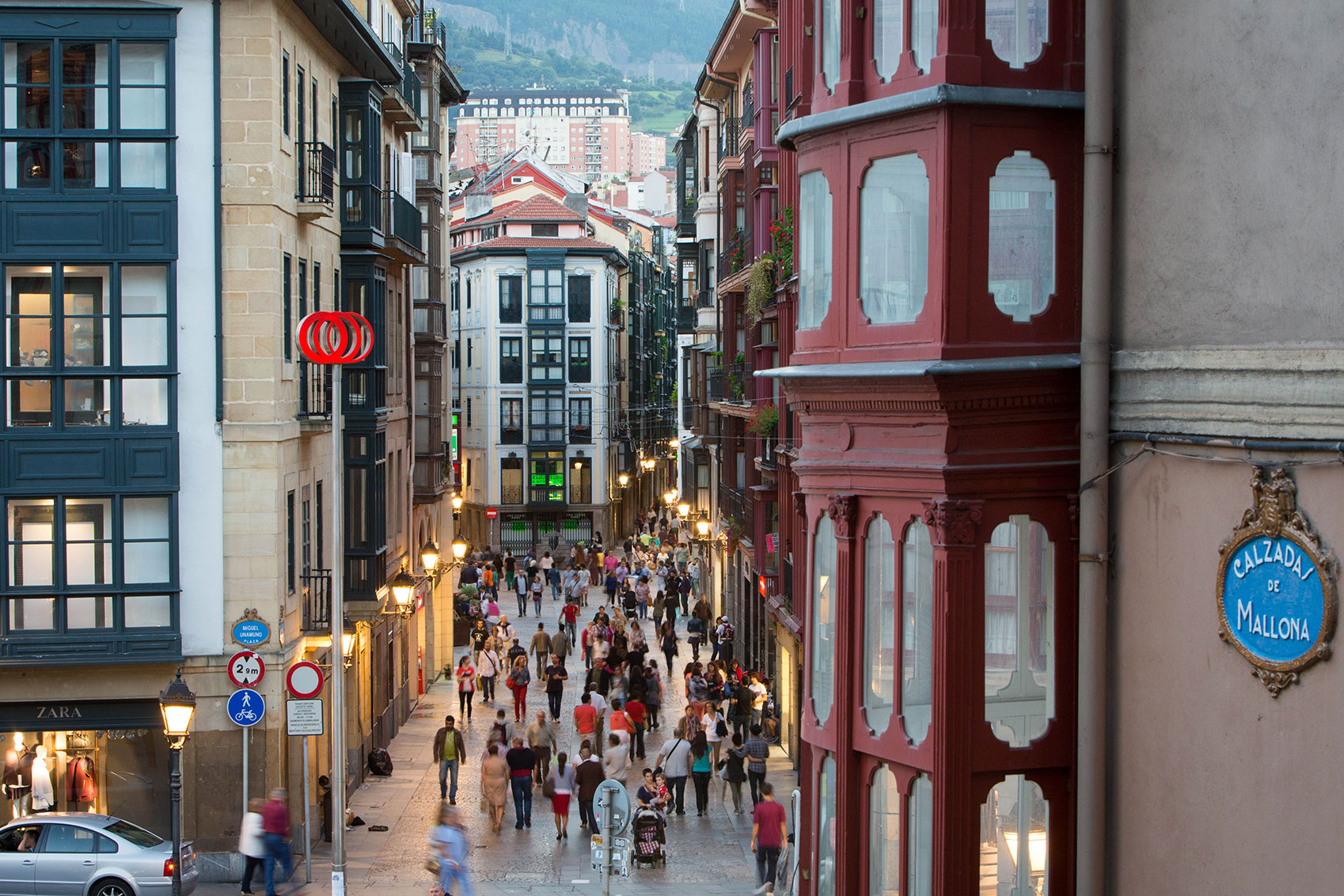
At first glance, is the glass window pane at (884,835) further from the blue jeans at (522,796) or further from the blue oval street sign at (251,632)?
the blue jeans at (522,796)

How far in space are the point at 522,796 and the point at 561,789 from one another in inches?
47.1

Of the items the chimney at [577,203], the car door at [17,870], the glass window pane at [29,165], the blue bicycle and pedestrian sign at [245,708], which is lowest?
the car door at [17,870]

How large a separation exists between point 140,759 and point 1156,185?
18029 millimetres

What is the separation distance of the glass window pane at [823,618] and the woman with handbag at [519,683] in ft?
72.4

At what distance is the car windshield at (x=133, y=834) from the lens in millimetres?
20594

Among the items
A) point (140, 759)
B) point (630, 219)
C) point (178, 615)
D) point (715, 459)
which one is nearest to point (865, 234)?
point (178, 615)

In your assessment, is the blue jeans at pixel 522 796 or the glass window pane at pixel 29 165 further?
the blue jeans at pixel 522 796

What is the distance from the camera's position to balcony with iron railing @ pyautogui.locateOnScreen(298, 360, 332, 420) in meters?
24.9

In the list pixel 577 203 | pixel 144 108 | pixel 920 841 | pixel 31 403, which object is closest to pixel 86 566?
pixel 31 403

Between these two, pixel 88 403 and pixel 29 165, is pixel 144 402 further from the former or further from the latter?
pixel 29 165

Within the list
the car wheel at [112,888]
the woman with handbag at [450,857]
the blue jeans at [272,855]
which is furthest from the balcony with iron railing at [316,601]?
the woman with handbag at [450,857]

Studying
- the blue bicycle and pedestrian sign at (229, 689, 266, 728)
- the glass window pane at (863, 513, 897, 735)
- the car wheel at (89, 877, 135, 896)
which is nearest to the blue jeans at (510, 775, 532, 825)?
the blue bicycle and pedestrian sign at (229, 689, 266, 728)

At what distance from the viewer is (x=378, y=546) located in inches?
1235

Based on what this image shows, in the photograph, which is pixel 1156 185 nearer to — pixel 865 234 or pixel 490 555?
pixel 865 234
